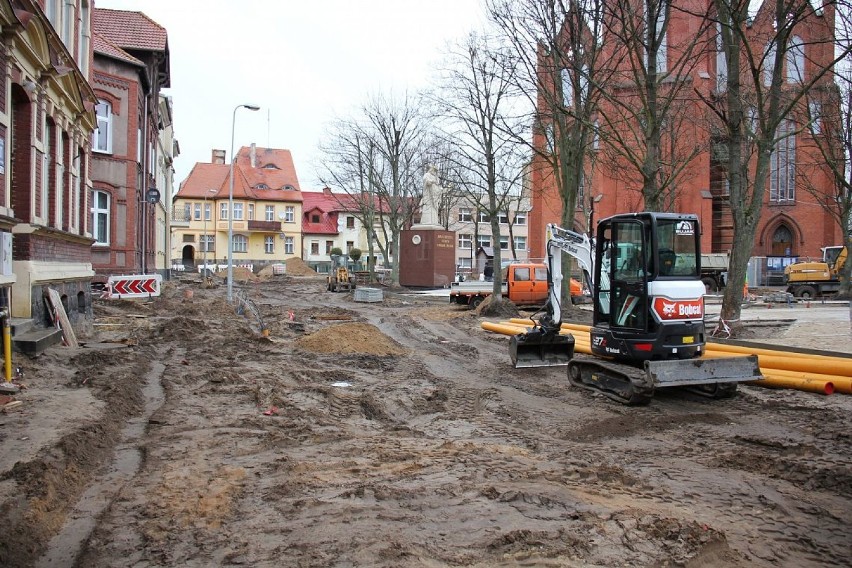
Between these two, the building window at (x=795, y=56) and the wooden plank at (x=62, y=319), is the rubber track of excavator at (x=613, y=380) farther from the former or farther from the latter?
the wooden plank at (x=62, y=319)

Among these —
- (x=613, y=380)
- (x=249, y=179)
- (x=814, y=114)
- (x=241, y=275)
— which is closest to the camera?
(x=613, y=380)

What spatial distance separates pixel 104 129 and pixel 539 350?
22806 mm

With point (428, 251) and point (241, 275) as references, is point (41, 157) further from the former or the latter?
point (241, 275)

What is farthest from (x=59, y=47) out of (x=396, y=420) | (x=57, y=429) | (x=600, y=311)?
(x=600, y=311)

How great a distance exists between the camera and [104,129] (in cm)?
2764

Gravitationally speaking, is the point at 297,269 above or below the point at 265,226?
below

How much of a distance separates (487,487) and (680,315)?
5545 mm

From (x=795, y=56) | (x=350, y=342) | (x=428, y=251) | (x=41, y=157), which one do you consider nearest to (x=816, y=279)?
(x=795, y=56)

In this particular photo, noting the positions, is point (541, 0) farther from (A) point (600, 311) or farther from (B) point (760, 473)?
(B) point (760, 473)

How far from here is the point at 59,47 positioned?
44.4ft

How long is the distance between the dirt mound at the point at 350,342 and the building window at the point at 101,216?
49.9 feet

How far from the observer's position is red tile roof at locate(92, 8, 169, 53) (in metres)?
31.7

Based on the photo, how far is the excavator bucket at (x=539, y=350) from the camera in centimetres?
1280

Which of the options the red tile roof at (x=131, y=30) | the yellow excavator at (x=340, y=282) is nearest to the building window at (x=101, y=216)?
the red tile roof at (x=131, y=30)
